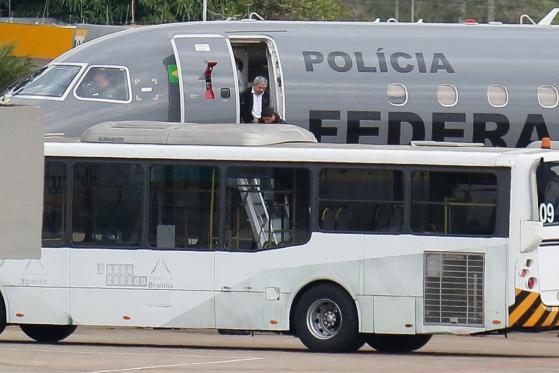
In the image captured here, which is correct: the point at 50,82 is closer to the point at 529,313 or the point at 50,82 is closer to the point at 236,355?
the point at 236,355

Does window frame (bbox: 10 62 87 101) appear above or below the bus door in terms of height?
above

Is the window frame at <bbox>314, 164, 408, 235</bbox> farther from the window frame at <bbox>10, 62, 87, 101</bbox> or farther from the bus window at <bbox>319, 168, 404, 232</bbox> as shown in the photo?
the window frame at <bbox>10, 62, 87, 101</bbox>

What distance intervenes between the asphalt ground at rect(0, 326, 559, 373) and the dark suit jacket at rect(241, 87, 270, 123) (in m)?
3.41

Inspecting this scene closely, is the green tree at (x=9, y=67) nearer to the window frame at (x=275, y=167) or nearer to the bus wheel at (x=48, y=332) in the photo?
the bus wheel at (x=48, y=332)

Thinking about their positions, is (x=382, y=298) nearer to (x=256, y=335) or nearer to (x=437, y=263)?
(x=437, y=263)

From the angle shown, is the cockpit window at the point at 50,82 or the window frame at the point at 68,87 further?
the cockpit window at the point at 50,82

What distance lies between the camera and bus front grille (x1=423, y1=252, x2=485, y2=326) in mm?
18516

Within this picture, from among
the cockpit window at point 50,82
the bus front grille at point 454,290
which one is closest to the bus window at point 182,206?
the bus front grille at point 454,290

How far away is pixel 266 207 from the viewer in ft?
63.3

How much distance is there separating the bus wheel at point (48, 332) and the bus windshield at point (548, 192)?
21.0 ft

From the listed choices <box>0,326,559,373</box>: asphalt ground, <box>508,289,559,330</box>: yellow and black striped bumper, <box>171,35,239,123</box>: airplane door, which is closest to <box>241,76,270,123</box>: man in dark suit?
<box>171,35,239,123</box>: airplane door

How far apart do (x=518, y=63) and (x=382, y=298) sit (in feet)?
25.1

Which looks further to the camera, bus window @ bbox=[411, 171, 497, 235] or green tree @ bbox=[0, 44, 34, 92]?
green tree @ bbox=[0, 44, 34, 92]

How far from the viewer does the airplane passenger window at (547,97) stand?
25031 mm
